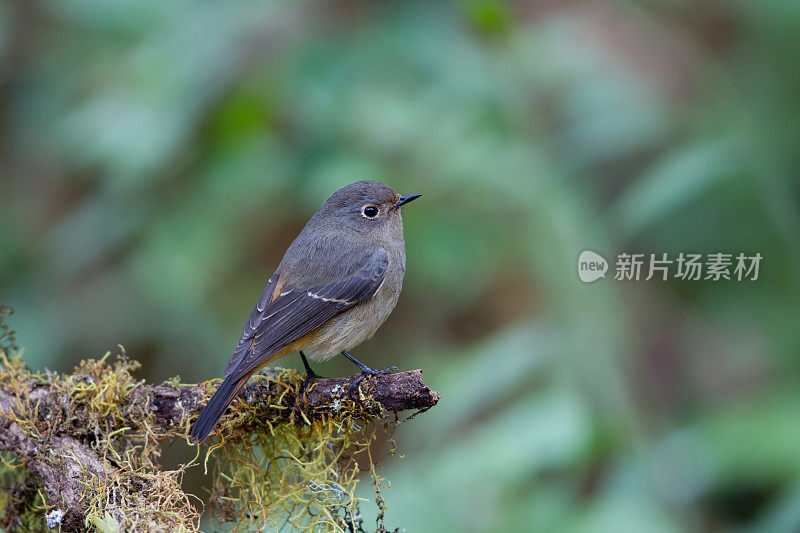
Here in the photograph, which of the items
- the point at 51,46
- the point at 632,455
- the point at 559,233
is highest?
the point at 51,46

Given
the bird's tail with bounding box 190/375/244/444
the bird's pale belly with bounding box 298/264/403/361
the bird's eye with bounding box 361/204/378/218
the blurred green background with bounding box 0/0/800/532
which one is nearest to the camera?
the bird's tail with bounding box 190/375/244/444

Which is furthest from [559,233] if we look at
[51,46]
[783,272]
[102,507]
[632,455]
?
[51,46]

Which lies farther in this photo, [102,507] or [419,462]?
[419,462]

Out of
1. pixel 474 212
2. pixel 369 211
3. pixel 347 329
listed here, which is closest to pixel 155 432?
pixel 347 329

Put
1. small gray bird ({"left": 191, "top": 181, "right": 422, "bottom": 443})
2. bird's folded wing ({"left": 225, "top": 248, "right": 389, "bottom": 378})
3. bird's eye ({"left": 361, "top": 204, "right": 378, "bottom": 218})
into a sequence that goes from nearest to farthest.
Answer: bird's folded wing ({"left": 225, "top": 248, "right": 389, "bottom": 378}) → small gray bird ({"left": 191, "top": 181, "right": 422, "bottom": 443}) → bird's eye ({"left": 361, "top": 204, "right": 378, "bottom": 218})

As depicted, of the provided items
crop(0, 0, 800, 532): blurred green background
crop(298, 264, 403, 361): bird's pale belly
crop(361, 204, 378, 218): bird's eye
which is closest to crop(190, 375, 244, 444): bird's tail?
crop(298, 264, 403, 361): bird's pale belly

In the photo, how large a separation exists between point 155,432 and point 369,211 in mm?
1286

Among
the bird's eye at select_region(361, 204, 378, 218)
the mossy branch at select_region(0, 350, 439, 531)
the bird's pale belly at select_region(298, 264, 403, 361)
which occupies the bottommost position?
the mossy branch at select_region(0, 350, 439, 531)

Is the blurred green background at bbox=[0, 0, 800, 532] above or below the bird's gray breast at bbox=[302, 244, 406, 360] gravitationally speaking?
above

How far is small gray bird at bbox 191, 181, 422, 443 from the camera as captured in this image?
304 centimetres

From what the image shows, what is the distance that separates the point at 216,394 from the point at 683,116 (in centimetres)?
375

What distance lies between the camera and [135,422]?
8.70ft

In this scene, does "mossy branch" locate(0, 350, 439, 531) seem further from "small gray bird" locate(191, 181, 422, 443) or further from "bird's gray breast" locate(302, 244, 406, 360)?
"bird's gray breast" locate(302, 244, 406, 360)

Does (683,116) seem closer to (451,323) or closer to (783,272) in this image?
(783,272)
